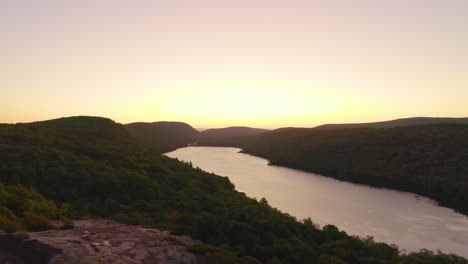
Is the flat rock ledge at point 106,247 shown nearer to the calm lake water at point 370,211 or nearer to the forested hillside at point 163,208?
the forested hillside at point 163,208

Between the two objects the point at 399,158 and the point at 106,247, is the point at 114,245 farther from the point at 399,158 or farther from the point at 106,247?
the point at 399,158

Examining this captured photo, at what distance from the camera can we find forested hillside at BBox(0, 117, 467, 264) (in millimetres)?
20169

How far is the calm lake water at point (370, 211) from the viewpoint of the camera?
3797cm

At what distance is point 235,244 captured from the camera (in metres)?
20.8

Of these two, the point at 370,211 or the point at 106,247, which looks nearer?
the point at 106,247

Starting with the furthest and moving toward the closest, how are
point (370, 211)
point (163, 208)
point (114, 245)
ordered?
point (370, 211)
point (163, 208)
point (114, 245)

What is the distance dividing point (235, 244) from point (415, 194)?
49.9 metres

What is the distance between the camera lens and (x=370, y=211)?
48.9 meters

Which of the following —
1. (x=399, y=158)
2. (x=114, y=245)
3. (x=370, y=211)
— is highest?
(x=399, y=158)

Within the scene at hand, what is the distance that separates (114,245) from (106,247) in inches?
19.7

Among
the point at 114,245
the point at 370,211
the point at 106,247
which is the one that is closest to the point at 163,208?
the point at 114,245

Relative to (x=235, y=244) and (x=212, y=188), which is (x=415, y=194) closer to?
(x=212, y=188)

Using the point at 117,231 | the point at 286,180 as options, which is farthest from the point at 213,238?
the point at 286,180

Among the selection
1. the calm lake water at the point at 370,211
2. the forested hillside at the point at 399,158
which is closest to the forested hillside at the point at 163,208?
the calm lake water at the point at 370,211
